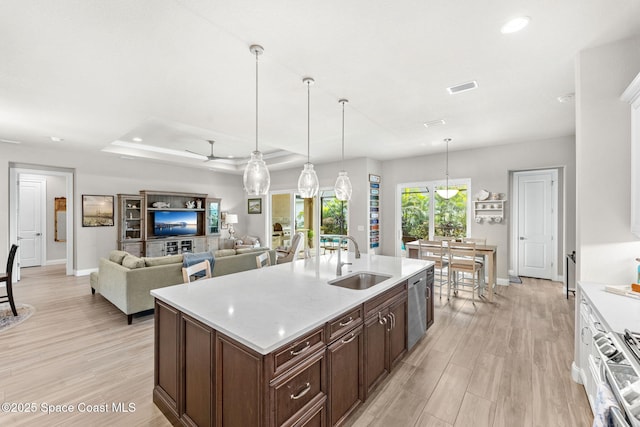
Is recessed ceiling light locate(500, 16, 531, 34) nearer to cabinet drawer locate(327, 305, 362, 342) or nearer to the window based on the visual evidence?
cabinet drawer locate(327, 305, 362, 342)

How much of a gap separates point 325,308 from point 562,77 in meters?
3.16

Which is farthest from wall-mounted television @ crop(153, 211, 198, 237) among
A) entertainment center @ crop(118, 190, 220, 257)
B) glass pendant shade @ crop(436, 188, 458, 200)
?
glass pendant shade @ crop(436, 188, 458, 200)

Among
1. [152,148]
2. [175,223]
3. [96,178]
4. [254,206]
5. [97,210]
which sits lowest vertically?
[175,223]

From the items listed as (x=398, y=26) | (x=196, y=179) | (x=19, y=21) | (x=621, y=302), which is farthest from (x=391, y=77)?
(x=196, y=179)

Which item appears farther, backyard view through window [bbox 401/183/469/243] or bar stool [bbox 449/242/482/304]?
backyard view through window [bbox 401/183/469/243]

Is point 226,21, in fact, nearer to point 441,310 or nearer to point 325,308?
point 325,308

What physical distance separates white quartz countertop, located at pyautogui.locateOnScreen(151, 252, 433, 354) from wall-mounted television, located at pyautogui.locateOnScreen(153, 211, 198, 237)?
5612 millimetres

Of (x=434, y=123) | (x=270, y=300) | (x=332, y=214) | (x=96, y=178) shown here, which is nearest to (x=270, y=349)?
(x=270, y=300)

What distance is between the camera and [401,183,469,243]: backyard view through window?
18.8 feet

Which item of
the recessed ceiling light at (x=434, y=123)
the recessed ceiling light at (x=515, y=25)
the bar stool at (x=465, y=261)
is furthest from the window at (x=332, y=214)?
the recessed ceiling light at (x=515, y=25)

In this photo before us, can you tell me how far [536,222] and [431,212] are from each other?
6.95 feet

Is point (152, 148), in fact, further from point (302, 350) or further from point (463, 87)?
point (302, 350)

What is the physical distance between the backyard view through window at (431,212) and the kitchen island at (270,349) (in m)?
4.07

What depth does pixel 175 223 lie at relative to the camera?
732cm
